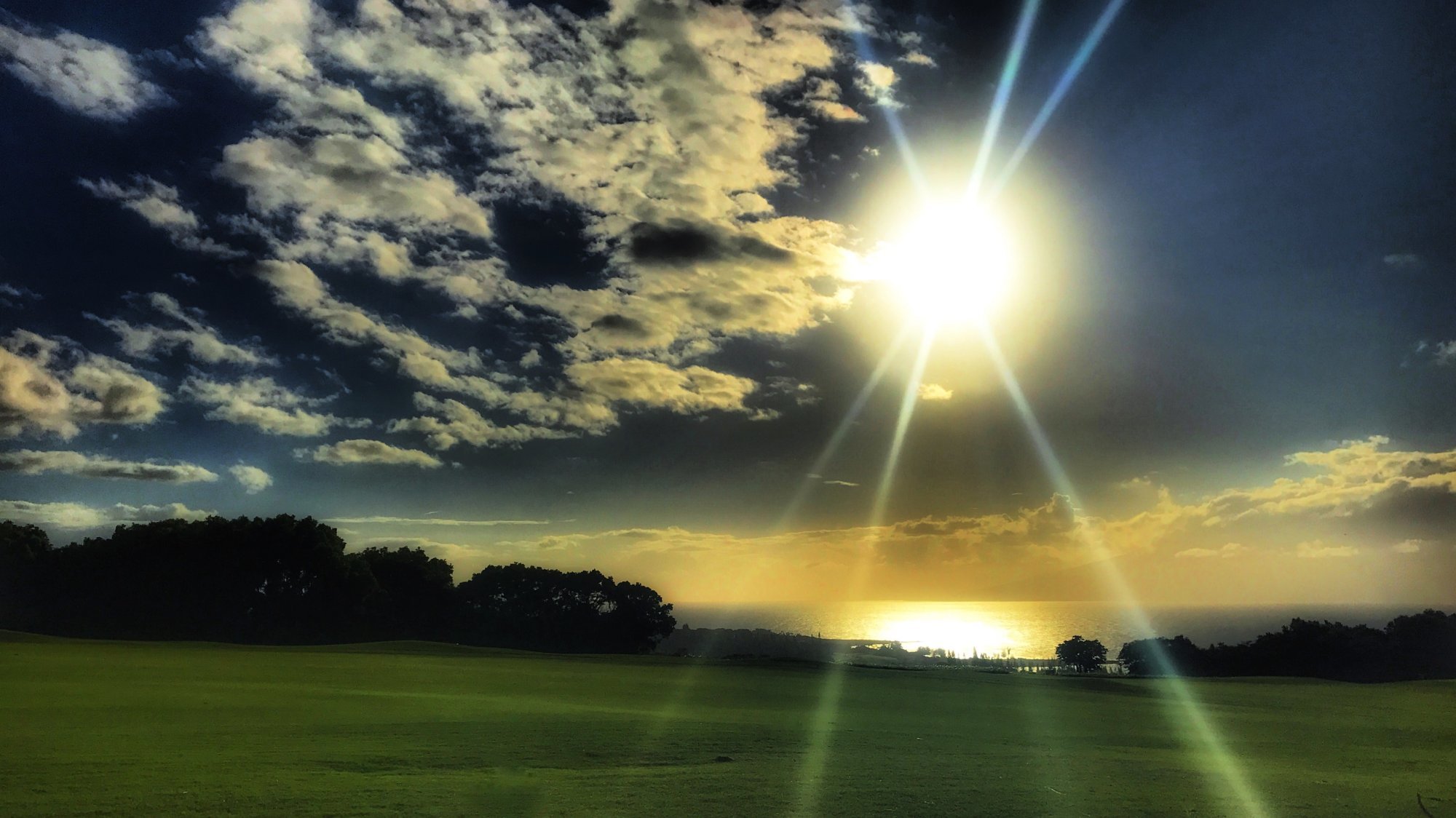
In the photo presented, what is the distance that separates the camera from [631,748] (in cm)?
1493

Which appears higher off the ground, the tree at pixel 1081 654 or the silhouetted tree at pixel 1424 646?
the silhouetted tree at pixel 1424 646

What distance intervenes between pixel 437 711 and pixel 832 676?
21.5 m

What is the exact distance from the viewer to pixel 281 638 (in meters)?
71.9

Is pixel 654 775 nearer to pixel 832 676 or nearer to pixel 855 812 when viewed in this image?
pixel 855 812

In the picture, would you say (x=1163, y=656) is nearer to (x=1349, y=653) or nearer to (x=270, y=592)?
(x=1349, y=653)

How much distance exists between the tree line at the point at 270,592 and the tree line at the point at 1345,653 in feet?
189

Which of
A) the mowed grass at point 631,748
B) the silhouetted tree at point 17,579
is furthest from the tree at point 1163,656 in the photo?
the silhouetted tree at point 17,579

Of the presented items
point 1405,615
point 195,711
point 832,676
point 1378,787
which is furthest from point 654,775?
point 1405,615

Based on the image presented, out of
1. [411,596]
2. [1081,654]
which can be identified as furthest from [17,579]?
[1081,654]

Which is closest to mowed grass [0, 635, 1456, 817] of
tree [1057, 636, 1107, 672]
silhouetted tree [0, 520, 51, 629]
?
silhouetted tree [0, 520, 51, 629]

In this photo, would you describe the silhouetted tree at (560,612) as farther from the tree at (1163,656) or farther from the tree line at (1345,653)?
the tree at (1163,656)

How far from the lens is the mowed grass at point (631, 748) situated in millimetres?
10742

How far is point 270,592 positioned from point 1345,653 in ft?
329

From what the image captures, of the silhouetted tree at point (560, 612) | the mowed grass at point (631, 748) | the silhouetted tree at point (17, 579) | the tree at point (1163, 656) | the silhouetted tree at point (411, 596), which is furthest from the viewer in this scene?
the tree at point (1163, 656)
